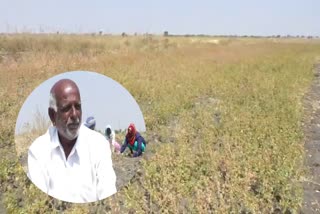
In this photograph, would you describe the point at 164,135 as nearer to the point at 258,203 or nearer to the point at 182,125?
the point at 182,125

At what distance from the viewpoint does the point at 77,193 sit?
66.5 inches

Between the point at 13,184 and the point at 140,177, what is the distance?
4.27 feet

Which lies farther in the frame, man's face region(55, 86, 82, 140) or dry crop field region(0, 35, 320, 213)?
dry crop field region(0, 35, 320, 213)

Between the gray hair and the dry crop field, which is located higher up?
the gray hair

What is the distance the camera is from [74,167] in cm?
166

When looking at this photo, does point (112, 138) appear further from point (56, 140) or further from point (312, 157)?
point (312, 157)

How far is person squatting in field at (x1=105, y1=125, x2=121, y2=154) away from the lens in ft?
5.15

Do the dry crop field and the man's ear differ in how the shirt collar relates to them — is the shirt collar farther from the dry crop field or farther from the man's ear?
the dry crop field

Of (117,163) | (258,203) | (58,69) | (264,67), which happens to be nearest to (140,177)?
(258,203)

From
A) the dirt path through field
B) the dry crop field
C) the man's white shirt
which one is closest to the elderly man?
the man's white shirt

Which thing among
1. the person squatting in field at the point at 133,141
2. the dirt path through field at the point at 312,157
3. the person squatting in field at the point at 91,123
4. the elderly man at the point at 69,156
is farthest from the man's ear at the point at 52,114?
the dirt path through field at the point at 312,157

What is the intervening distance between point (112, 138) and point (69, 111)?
0.21m

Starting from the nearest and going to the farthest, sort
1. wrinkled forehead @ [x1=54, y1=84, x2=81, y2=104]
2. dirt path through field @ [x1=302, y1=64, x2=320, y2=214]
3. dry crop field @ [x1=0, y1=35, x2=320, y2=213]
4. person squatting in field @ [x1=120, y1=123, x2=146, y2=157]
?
wrinkled forehead @ [x1=54, y1=84, x2=81, y2=104]
person squatting in field @ [x1=120, y1=123, x2=146, y2=157]
dry crop field @ [x1=0, y1=35, x2=320, y2=213]
dirt path through field @ [x1=302, y1=64, x2=320, y2=214]

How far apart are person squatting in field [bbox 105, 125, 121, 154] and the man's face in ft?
0.38
